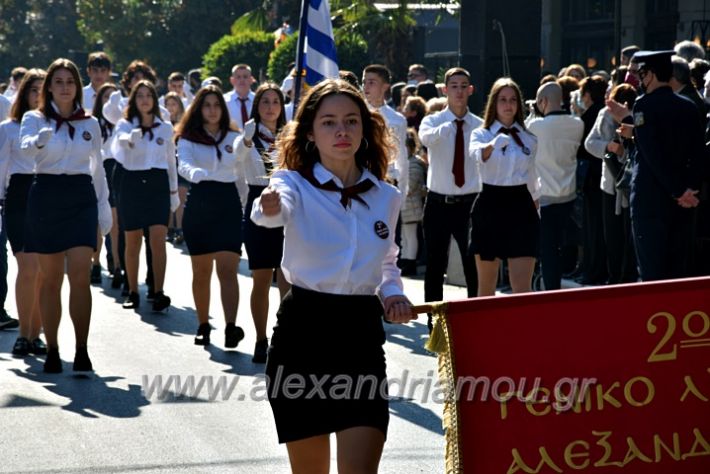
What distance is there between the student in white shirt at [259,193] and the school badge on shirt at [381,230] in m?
5.05

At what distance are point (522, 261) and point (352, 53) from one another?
55.4 ft

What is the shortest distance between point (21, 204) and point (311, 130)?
6327mm

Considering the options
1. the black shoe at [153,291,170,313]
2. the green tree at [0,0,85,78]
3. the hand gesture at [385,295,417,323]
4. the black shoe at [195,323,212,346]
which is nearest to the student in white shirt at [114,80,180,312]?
the black shoe at [153,291,170,313]

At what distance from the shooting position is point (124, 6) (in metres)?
44.8

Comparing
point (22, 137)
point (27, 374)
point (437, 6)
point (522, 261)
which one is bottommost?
point (27, 374)

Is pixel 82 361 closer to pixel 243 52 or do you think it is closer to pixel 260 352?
pixel 260 352

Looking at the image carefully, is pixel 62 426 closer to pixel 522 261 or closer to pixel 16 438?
pixel 16 438

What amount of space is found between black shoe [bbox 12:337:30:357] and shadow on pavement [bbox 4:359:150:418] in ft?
2.04

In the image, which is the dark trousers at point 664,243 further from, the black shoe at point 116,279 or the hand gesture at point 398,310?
the black shoe at point 116,279

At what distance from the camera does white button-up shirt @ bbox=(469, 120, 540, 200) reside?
1041 centimetres

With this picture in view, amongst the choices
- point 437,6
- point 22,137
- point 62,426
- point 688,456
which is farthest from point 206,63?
point 688,456

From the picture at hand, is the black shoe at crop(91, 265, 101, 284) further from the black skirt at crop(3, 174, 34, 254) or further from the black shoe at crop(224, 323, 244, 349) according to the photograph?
the black shoe at crop(224, 323, 244, 349)

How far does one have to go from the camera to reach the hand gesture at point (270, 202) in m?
5.14

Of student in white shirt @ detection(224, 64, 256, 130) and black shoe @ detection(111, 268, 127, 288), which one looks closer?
black shoe @ detection(111, 268, 127, 288)
